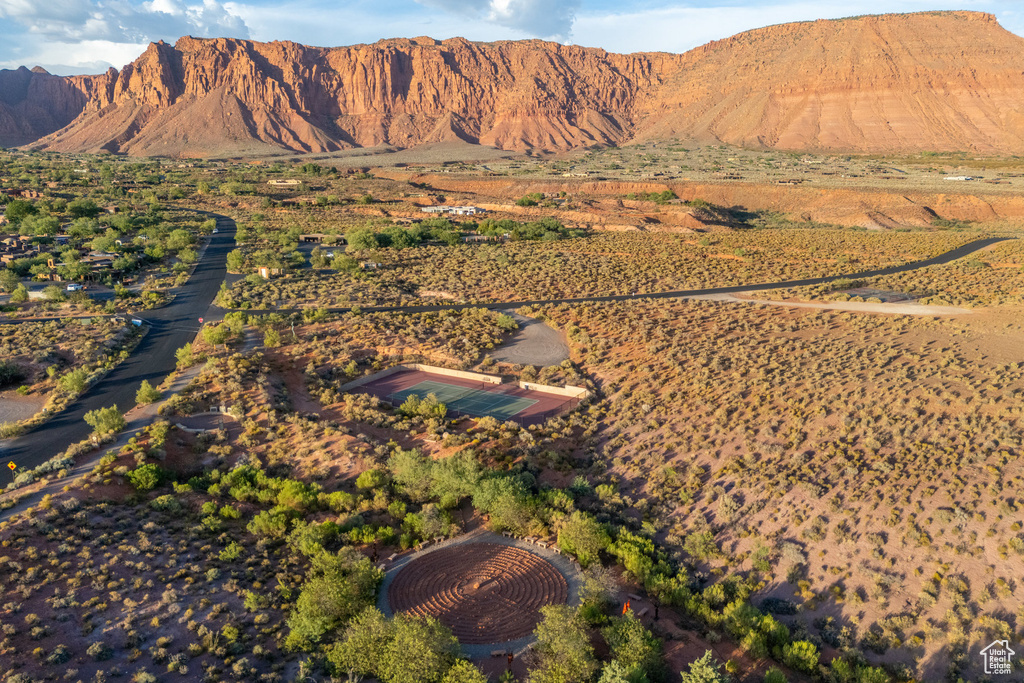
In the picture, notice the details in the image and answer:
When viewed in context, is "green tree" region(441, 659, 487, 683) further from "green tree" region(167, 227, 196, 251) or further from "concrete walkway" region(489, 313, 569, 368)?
"green tree" region(167, 227, 196, 251)

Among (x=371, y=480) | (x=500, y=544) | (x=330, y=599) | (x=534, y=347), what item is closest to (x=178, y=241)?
(x=534, y=347)

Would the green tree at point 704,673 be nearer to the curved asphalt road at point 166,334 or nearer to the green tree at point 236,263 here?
the curved asphalt road at point 166,334

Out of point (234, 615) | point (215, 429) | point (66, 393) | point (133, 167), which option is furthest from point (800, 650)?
point (133, 167)

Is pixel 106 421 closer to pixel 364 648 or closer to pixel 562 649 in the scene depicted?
pixel 364 648

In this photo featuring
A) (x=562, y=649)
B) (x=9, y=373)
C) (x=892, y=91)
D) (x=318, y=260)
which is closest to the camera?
(x=562, y=649)

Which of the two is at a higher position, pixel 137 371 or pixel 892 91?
pixel 892 91
